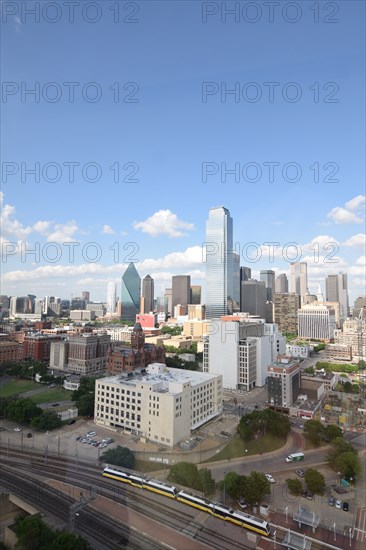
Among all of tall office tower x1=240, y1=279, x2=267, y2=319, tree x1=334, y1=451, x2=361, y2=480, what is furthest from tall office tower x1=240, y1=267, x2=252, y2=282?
tree x1=334, y1=451, x2=361, y2=480

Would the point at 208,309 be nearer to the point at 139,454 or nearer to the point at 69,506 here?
the point at 139,454

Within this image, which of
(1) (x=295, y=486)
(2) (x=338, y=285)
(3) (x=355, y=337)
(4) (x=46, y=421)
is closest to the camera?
(1) (x=295, y=486)

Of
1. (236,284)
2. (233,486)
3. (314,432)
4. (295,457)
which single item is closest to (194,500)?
(233,486)

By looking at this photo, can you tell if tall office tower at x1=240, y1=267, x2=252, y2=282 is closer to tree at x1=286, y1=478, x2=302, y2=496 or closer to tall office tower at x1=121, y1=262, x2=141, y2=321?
tall office tower at x1=121, y1=262, x2=141, y2=321

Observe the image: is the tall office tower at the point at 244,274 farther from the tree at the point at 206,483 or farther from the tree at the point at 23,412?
the tree at the point at 206,483

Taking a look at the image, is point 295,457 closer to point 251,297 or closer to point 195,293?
point 251,297

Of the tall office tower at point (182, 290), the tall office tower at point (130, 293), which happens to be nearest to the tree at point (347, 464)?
the tall office tower at point (130, 293)
